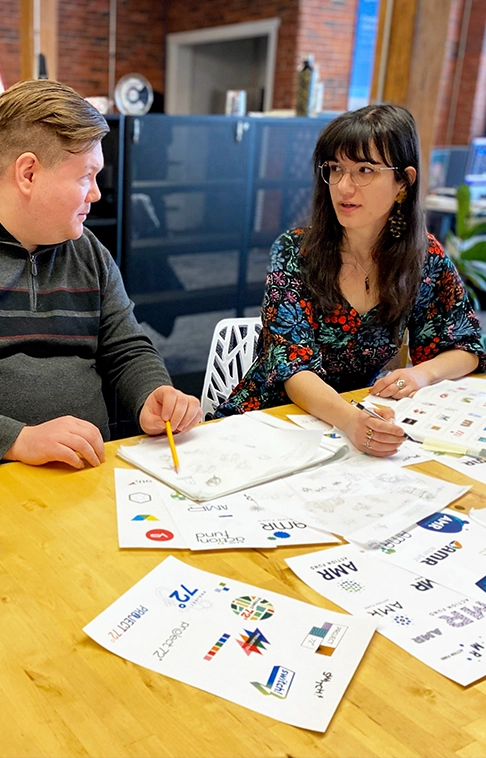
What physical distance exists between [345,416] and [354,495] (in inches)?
10.9

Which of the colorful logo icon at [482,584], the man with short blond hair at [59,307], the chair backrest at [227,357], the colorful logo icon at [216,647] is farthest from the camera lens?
the chair backrest at [227,357]

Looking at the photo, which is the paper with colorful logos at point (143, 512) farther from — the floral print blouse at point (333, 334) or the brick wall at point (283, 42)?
the brick wall at point (283, 42)

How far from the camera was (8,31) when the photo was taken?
24.6 feet

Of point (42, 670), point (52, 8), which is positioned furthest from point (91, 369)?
point (52, 8)

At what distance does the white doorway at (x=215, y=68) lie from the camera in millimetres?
8260

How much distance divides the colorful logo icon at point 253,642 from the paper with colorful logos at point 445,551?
0.84 ft

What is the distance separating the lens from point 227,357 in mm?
2082

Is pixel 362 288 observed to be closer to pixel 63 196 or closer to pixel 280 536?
pixel 63 196

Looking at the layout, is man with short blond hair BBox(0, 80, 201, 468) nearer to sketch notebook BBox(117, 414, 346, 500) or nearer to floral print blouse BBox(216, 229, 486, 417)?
sketch notebook BBox(117, 414, 346, 500)

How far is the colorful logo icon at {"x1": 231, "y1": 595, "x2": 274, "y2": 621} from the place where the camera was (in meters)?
0.93

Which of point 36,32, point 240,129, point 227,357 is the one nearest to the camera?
point 227,357

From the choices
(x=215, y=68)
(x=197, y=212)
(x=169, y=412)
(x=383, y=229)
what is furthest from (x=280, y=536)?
(x=215, y=68)

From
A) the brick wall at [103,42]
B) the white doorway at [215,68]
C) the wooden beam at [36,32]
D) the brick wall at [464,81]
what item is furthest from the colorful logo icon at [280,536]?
the brick wall at [103,42]

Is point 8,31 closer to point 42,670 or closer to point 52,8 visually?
point 52,8
